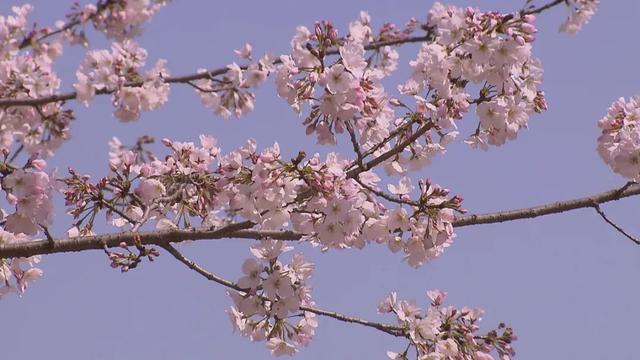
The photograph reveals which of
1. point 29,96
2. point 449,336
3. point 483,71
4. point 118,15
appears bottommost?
point 449,336

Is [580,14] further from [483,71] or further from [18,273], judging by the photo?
[18,273]

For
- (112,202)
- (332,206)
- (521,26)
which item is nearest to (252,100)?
(112,202)

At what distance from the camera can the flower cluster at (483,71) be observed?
5.01 meters

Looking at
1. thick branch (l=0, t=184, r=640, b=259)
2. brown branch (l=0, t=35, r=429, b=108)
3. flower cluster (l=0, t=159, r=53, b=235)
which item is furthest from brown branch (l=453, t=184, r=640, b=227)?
flower cluster (l=0, t=159, r=53, b=235)

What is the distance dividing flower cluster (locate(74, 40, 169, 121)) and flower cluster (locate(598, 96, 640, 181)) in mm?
3207

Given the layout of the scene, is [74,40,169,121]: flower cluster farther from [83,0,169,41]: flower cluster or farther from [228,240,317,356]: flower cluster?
[228,240,317,356]: flower cluster

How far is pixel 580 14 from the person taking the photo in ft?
19.5

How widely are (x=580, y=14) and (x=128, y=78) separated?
3286 millimetres

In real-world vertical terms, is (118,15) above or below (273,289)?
above

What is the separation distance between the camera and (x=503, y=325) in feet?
20.5

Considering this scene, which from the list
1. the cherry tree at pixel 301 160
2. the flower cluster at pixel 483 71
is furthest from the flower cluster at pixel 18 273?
the flower cluster at pixel 483 71

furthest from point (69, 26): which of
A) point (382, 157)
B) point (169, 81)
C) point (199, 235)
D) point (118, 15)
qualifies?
point (382, 157)

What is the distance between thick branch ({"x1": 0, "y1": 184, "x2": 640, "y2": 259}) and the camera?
18.5ft

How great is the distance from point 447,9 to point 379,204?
1396 mm
